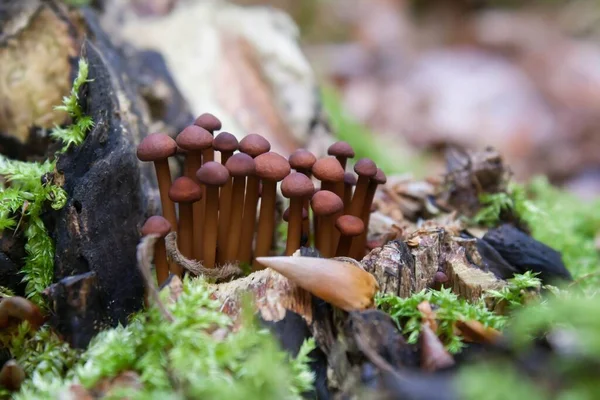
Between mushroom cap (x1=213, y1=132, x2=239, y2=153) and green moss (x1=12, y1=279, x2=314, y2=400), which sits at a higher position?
mushroom cap (x1=213, y1=132, x2=239, y2=153)

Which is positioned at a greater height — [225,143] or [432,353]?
[225,143]

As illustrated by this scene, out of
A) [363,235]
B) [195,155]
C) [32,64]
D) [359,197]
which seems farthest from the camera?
[32,64]

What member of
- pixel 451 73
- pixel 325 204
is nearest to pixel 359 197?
pixel 325 204

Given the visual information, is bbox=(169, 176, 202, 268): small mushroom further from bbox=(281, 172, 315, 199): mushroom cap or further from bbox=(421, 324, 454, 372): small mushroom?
bbox=(421, 324, 454, 372): small mushroom

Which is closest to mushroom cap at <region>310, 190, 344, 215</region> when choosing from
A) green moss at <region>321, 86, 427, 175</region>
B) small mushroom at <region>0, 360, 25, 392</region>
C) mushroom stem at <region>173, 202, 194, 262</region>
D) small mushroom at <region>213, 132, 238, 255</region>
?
small mushroom at <region>213, 132, 238, 255</region>

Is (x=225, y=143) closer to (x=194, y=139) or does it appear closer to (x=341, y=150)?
(x=194, y=139)

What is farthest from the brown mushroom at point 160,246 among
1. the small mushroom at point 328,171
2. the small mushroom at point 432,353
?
the small mushroom at point 432,353

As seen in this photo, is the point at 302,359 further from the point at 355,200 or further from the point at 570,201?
the point at 570,201
